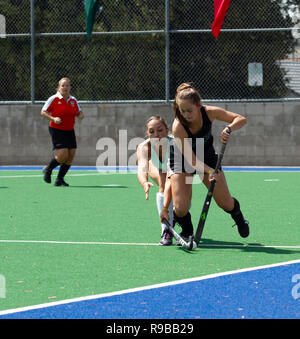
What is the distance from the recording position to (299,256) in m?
7.19

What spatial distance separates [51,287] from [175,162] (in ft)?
7.45

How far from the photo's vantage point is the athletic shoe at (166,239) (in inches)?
310

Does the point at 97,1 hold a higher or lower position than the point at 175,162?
higher

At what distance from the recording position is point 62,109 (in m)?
14.7

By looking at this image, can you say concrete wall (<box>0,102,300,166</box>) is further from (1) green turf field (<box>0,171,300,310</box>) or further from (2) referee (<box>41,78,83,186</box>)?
Answer: (1) green turf field (<box>0,171,300,310</box>)

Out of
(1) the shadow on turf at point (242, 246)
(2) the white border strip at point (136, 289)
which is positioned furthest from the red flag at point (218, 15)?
(2) the white border strip at point (136, 289)

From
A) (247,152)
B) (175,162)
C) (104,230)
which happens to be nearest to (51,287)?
(175,162)

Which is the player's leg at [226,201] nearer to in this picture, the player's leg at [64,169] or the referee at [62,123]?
the player's leg at [64,169]

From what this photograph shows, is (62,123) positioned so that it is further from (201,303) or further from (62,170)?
(201,303)

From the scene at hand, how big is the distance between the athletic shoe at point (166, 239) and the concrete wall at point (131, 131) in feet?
39.2

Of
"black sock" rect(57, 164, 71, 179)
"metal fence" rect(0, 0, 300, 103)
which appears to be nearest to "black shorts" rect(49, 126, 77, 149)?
"black sock" rect(57, 164, 71, 179)

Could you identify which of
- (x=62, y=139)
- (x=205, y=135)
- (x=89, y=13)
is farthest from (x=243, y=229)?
(x=89, y=13)

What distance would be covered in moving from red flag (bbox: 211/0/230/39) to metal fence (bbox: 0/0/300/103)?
18.0 inches
